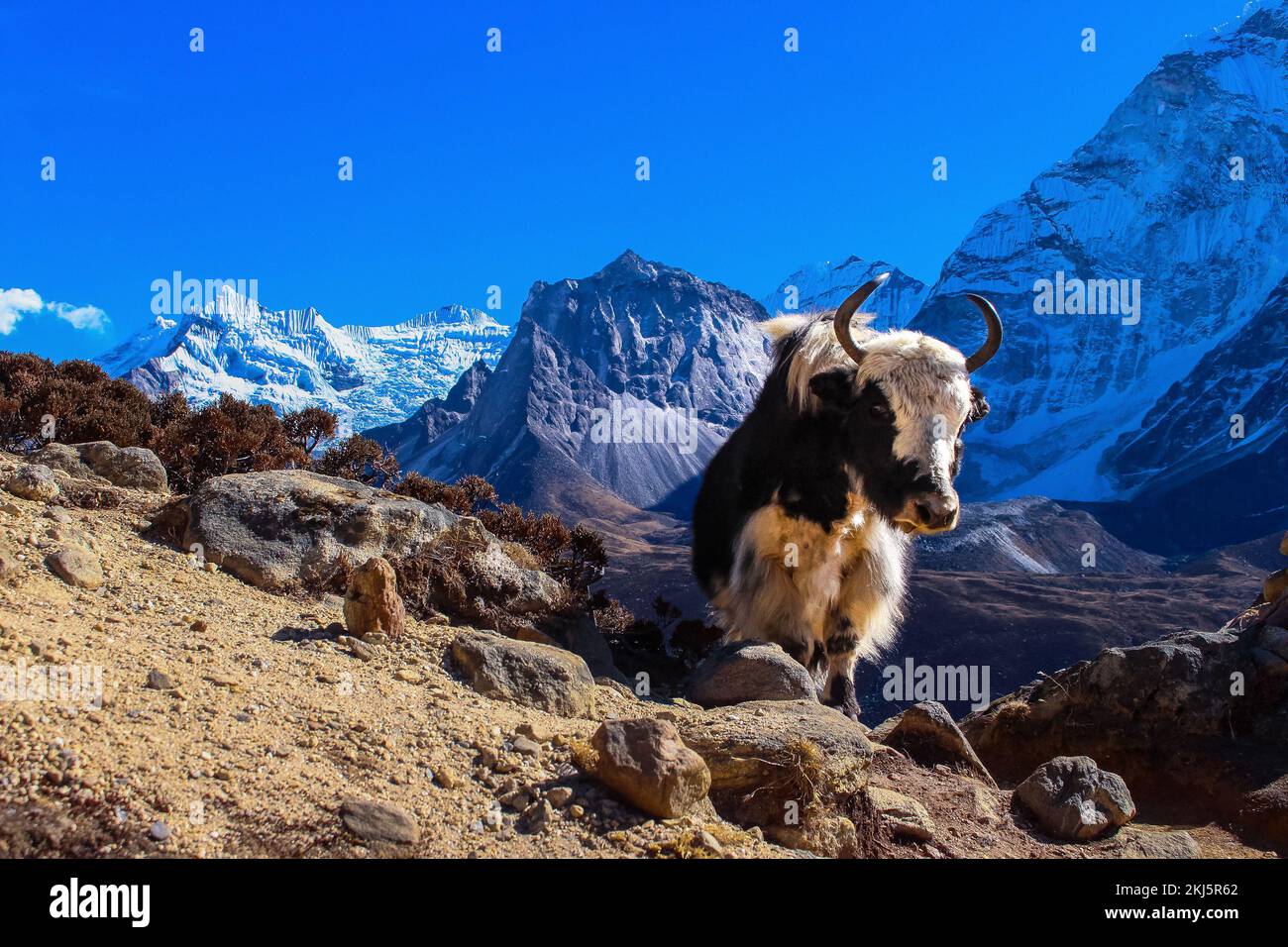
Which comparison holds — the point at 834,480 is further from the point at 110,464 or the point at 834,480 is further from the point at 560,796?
the point at 110,464

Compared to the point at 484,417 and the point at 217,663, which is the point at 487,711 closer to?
the point at 217,663

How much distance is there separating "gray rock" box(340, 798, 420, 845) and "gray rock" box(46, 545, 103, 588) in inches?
103

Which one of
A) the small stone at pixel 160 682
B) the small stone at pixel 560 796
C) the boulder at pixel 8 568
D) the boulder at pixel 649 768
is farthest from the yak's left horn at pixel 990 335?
the boulder at pixel 8 568

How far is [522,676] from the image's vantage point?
5406mm

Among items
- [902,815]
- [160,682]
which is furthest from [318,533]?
[902,815]

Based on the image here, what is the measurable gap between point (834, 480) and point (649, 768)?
3385 millimetres

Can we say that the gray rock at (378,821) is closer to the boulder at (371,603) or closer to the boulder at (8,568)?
the boulder at (371,603)

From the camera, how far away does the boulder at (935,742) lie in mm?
6203

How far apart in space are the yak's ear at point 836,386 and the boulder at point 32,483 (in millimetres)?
5144

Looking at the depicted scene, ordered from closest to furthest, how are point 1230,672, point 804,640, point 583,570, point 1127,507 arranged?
point 1230,672
point 804,640
point 583,570
point 1127,507

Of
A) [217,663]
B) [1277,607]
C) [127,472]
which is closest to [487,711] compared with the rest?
[217,663]

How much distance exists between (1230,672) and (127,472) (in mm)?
8144

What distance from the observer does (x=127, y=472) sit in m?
7.53

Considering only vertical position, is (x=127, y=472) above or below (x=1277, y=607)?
above
